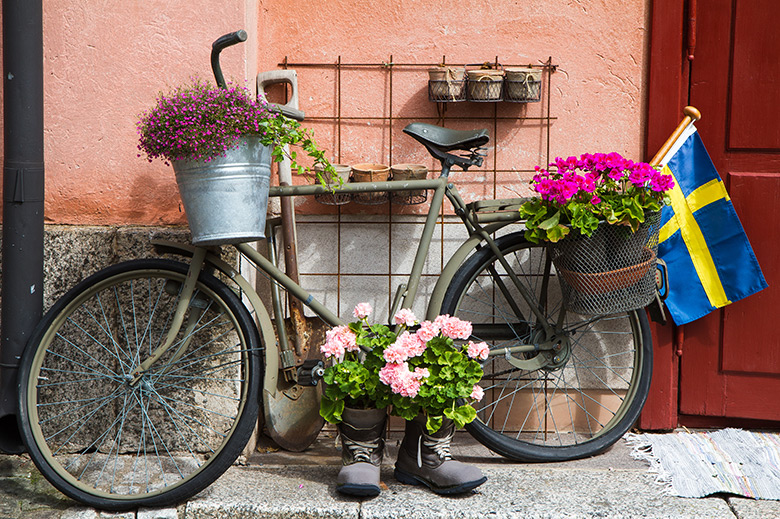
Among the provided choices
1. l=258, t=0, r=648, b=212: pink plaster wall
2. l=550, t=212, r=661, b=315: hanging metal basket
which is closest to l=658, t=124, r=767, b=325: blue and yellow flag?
l=258, t=0, r=648, b=212: pink plaster wall

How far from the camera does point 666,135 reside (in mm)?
3689

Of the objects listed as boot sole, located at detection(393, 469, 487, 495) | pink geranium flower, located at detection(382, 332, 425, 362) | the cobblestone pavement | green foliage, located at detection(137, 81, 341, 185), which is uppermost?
green foliage, located at detection(137, 81, 341, 185)

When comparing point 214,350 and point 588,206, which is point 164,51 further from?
point 588,206

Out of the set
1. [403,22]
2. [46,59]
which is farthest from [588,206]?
[46,59]

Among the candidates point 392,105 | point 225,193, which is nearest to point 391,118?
point 392,105

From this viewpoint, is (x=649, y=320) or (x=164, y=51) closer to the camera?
(x=164, y=51)

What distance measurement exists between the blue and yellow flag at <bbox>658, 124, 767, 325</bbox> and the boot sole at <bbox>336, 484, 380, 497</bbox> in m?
1.79

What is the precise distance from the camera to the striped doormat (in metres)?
3.18

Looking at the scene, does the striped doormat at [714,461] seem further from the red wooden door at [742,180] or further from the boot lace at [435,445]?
the boot lace at [435,445]

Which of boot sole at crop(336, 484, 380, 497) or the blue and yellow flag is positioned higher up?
the blue and yellow flag

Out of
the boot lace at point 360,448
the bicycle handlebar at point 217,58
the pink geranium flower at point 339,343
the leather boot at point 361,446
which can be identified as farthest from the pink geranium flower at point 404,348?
the bicycle handlebar at point 217,58

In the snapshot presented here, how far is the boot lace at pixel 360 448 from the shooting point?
3139 mm

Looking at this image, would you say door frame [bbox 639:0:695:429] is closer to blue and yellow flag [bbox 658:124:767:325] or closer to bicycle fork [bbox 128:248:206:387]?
blue and yellow flag [bbox 658:124:767:325]

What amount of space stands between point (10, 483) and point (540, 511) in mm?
2309
